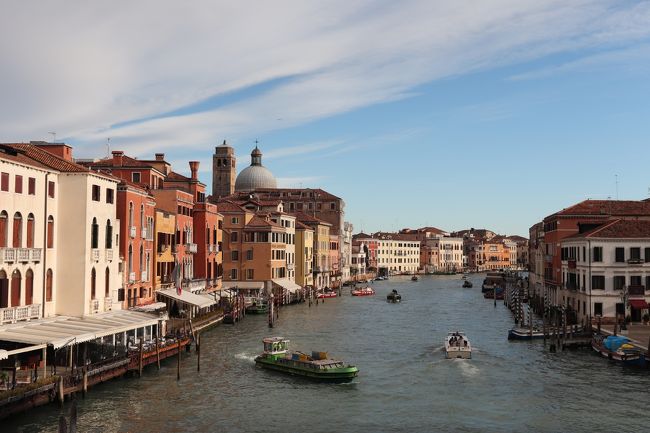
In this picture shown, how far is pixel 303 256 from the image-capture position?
81.6m

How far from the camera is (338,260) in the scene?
352 feet

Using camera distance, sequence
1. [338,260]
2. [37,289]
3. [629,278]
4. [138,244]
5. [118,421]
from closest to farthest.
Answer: [118,421], [37,289], [138,244], [629,278], [338,260]

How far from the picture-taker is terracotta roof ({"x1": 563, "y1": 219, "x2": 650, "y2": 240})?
146 ft

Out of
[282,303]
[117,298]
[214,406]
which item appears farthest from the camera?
[282,303]

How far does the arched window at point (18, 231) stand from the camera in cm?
2744

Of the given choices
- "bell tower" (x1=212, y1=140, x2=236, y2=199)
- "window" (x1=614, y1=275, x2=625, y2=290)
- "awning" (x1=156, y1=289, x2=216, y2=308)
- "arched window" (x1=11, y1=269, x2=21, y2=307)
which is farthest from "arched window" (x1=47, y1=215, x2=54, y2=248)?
"bell tower" (x1=212, y1=140, x2=236, y2=199)

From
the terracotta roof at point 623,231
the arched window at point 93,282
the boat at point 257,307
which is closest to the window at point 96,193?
the arched window at point 93,282

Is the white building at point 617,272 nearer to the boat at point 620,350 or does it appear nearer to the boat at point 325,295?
the boat at point 620,350

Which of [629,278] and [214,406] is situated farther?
[629,278]

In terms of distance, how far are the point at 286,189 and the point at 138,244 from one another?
2676 inches

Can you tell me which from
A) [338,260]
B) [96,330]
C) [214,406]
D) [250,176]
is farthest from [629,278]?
[250,176]

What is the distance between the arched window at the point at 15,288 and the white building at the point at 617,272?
32.1 meters

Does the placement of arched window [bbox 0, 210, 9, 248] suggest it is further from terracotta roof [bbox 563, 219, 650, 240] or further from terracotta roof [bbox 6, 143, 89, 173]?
terracotta roof [bbox 563, 219, 650, 240]

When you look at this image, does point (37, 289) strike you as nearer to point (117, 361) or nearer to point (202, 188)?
point (117, 361)
